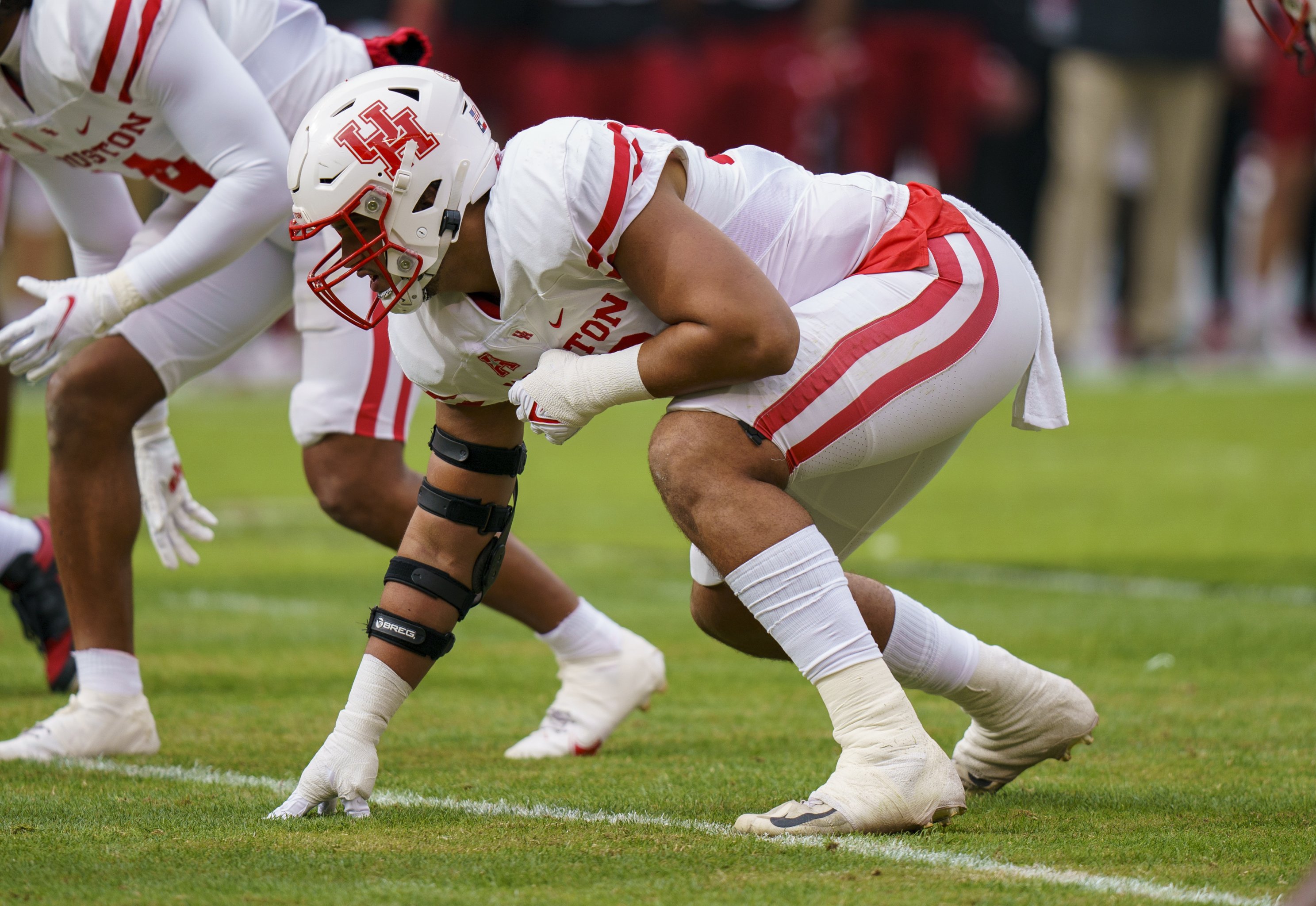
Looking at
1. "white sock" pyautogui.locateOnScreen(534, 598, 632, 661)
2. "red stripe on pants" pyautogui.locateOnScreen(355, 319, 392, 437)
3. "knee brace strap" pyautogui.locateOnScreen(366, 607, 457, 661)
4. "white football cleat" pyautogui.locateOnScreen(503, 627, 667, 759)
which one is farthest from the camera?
"white sock" pyautogui.locateOnScreen(534, 598, 632, 661)

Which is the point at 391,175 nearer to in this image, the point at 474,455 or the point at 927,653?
the point at 474,455

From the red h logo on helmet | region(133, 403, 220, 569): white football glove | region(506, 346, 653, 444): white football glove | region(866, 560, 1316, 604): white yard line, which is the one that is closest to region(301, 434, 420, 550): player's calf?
region(133, 403, 220, 569): white football glove

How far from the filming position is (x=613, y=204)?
3.16 m

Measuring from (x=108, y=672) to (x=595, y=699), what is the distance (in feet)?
3.51

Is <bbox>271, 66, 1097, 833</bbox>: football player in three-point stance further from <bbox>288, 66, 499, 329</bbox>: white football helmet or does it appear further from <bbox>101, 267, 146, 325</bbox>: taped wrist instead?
<bbox>101, 267, 146, 325</bbox>: taped wrist

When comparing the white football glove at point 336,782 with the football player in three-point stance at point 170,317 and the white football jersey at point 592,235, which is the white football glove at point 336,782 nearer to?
the white football jersey at point 592,235

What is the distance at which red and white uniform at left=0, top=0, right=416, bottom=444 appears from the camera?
401 cm

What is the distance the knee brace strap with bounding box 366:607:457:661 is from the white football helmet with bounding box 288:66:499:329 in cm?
57

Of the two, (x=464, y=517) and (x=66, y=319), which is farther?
(x=66, y=319)

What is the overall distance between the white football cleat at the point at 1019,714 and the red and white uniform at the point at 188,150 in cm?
153

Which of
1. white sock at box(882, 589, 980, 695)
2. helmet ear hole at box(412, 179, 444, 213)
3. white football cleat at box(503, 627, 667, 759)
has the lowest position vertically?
white football cleat at box(503, 627, 667, 759)

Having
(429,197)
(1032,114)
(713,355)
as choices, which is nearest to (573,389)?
(713,355)

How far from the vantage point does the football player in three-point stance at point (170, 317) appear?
4012mm

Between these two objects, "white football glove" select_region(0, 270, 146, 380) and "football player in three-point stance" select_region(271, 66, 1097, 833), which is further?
"white football glove" select_region(0, 270, 146, 380)
